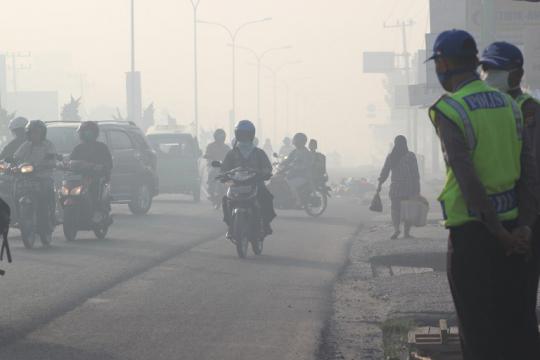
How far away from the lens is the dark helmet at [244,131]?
1666 cm

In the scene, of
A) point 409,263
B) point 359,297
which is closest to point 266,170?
point 409,263

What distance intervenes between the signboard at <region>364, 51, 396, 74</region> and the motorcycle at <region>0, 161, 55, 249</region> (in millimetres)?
139657

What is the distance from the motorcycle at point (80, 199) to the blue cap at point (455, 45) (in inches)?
519

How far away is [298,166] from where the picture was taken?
89.9 feet

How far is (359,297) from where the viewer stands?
1257cm

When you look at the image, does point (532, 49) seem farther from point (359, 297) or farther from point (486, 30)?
point (359, 297)

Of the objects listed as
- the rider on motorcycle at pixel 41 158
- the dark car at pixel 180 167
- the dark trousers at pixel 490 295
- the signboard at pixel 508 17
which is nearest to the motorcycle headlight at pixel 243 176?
the rider on motorcycle at pixel 41 158

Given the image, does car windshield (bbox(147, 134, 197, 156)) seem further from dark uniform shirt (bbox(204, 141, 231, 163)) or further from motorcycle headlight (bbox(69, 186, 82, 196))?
motorcycle headlight (bbox(69, 186, 82, 196))

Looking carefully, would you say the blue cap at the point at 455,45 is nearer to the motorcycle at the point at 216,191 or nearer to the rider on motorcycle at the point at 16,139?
the rider on motorcycle at the point at 16,139

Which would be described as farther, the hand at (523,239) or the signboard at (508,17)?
the signboard at (508,17)

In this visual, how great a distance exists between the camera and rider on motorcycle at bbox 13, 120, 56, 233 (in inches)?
696

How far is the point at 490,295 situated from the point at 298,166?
2178cm

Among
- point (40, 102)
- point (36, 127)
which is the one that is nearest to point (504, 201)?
point (36, 127)

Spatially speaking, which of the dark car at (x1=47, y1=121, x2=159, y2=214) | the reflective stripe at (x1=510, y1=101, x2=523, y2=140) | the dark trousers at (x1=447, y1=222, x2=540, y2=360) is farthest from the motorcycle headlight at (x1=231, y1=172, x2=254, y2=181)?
the dark trousers at (x1=447, y1=222, x2=540, y2=360)
